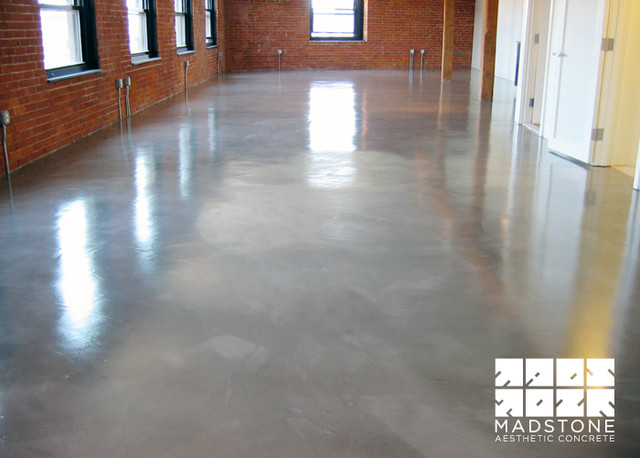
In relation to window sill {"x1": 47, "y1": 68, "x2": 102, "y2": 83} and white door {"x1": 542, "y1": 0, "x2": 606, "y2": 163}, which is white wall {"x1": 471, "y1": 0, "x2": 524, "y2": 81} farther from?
window sill {"x1": 47, "y1": 68, "x2": 102, "y2": 83}

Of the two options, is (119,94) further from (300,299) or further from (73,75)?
(300,299)

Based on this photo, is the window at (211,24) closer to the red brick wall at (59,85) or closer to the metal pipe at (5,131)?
the red brick wall at (59,85)

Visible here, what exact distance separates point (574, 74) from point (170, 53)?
688 centimetres

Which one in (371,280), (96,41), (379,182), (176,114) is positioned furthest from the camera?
(176,114)

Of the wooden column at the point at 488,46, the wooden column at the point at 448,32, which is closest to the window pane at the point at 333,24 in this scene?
the wooden column at the point at 448,32

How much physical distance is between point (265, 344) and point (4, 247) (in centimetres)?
189

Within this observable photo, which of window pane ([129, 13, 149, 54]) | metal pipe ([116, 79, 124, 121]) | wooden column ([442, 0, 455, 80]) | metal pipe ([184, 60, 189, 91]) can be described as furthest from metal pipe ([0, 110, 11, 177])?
wooden column ([442, 0, 455, 80])

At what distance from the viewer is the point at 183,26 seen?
40.1ft

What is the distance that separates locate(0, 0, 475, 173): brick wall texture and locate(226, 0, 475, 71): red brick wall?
0.03 metres

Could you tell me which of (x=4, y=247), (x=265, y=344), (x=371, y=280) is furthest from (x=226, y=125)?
(x=265, y=344)

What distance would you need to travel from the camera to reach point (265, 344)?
243cm

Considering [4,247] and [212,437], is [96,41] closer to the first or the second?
[4,247]

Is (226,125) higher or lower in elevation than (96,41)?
lower

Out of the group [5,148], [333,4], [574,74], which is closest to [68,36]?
[5,148]
